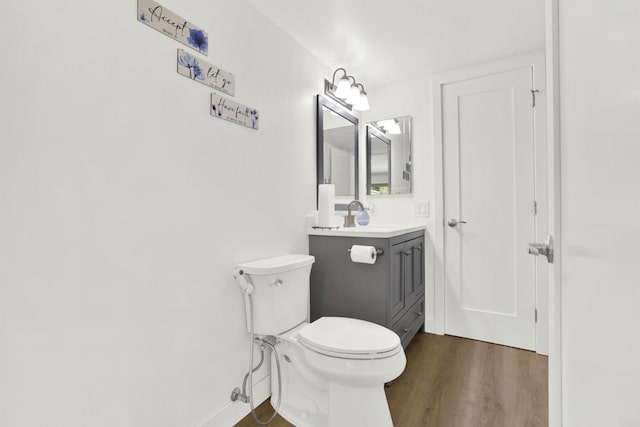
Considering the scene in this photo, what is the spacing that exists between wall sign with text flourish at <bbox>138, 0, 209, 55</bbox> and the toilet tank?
1.02 metres

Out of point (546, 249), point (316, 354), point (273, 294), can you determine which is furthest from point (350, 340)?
point (546, 249)

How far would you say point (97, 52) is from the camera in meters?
1.01

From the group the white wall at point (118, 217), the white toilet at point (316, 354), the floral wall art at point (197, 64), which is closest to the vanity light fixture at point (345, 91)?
the white wall at point (118, 217)

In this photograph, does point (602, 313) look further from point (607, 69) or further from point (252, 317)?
point (252, 317)

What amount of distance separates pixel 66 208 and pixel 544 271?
2.70m

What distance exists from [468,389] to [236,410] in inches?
50.6

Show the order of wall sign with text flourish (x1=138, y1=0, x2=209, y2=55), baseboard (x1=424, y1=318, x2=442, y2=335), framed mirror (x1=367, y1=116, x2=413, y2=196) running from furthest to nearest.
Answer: framed mirror (x1=367, y1=116, x2=413, y2=196), baseboard (x1=424, y1=318, x2=442, y2=335), wall sign with text flourish (x1=138, y1=0, x2=209, y2=55)

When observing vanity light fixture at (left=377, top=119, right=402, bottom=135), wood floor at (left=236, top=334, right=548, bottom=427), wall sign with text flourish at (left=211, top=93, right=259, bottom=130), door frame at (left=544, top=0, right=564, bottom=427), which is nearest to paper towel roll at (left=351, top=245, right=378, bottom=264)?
wood floor at (left=236, top=334, right=548, bottom=427)

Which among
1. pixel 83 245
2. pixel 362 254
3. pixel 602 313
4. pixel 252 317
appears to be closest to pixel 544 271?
pixel 362 254

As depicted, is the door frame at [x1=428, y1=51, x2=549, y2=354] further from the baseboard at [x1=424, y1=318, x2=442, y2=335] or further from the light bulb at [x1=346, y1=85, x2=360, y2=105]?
the light bulb at [x1=346, y1=85, x2=360, y2=105]

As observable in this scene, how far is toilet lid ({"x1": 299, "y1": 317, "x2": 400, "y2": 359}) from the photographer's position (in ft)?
4.14

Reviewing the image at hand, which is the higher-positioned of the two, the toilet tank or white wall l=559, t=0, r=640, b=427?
white wall l=559, t=0, r=640, b=427

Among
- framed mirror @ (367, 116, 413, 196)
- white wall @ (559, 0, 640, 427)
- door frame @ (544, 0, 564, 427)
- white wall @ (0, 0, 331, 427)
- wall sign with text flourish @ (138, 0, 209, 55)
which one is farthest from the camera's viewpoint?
framed mirror @ (367, 116, 413, 196)

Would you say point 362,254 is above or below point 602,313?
below
